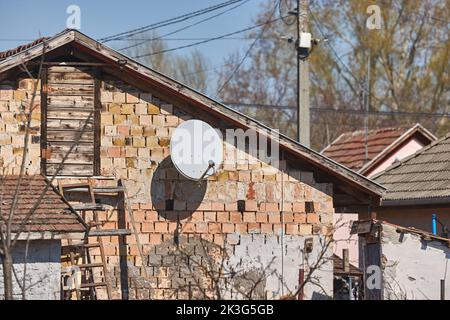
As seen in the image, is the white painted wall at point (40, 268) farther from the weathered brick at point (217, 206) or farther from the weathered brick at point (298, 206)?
the weathered brick at point (298, 206)

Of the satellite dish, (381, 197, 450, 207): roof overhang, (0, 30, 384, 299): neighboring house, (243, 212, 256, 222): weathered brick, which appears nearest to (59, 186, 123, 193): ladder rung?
(0, 30, 384, 299): neighboring house

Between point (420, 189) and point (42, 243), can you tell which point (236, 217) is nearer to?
point (42, 243)

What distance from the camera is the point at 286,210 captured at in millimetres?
17391

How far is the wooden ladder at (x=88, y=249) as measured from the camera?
1620cm

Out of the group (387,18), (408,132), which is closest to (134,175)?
(408,132)

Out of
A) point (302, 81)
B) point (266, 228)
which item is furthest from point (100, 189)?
point (302, 81)

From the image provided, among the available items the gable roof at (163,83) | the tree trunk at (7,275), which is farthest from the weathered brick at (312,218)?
the tree trunk at (7,275)

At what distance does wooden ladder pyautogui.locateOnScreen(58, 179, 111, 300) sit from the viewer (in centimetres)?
1620

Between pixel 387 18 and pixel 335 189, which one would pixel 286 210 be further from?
pixel 387 18

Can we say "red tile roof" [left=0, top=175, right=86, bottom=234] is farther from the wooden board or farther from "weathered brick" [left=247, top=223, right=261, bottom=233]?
"weathered brick" [left=247, top=223, right=261, bottom=233]

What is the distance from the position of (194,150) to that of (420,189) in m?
6.24

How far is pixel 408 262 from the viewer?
17094 millimetres
